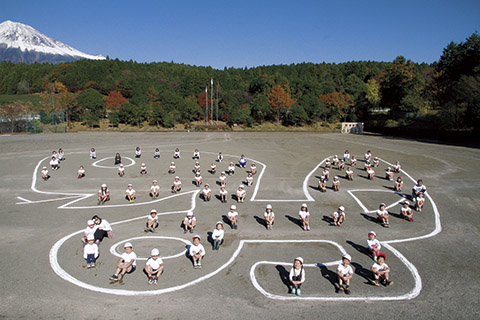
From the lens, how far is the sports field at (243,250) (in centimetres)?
856

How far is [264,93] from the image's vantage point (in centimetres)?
10400

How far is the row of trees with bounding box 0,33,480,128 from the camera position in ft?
184

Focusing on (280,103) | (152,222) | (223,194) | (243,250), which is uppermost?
(280,103)

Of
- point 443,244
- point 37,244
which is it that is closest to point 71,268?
point 37,244

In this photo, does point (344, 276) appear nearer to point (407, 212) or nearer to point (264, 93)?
point (407, 212)

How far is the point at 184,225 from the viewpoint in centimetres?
1423

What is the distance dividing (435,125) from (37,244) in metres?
70.5

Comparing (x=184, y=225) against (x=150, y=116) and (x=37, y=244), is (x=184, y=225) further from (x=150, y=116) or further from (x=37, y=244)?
(x=150, y=116)

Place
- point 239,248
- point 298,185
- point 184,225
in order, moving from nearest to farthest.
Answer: point 239,248
point 184,225
point 298,185

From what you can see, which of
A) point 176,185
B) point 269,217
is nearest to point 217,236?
point 269,217

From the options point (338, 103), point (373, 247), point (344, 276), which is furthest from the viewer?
point (338, 103)

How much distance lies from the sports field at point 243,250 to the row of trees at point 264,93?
42.4m

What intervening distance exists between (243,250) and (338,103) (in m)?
89.2

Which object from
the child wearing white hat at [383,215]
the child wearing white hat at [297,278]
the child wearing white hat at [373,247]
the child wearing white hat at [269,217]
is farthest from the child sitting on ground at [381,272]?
the child wearing white hat at [383,215]
